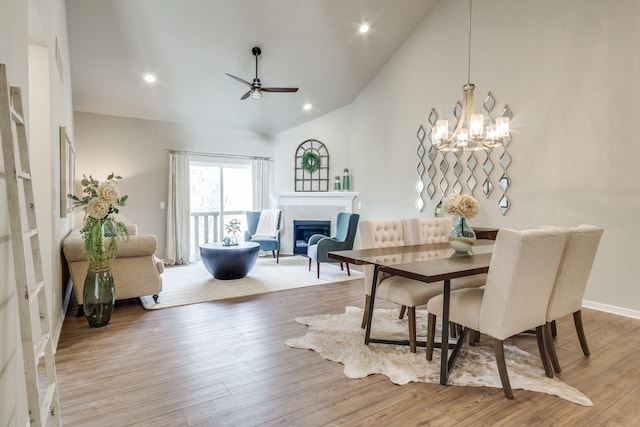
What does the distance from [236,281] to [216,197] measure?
287 centimetres

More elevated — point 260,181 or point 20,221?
point 260,181

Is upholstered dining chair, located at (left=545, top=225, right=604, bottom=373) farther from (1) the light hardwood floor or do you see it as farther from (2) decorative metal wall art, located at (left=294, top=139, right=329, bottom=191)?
(2) decorative metal wall art, located at (left=294, top=139, right=329, bottom=191)

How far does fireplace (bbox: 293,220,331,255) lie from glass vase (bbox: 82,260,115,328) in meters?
4.36

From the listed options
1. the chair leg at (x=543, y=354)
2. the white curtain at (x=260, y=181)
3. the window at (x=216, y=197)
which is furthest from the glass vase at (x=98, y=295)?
the white curtain at (x=260, y=181)

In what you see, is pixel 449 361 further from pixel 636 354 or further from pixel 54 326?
pixel 54 326

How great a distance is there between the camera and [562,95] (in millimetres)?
4160

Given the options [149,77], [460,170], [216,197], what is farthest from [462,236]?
[216,197]

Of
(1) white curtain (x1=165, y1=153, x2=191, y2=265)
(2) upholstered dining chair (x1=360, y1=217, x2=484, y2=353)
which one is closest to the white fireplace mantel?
(1) white curtain (x1=165, y1=153, x2=191, y2=265)

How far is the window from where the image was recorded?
7293 mm

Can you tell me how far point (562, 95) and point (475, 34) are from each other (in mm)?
1556

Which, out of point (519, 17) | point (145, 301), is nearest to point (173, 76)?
point (145, 301)

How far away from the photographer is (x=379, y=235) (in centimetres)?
353

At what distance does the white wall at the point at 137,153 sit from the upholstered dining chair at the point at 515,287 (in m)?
5.95

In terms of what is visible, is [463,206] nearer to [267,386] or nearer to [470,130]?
[470,130]
